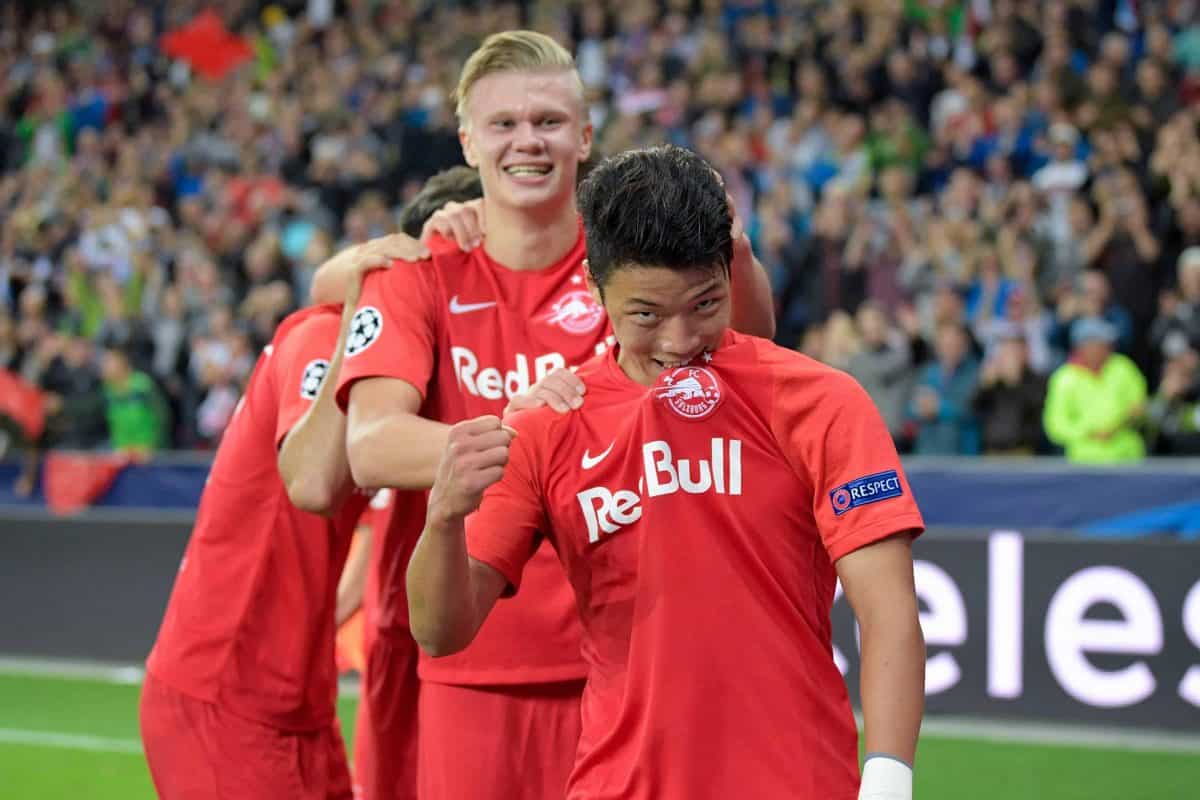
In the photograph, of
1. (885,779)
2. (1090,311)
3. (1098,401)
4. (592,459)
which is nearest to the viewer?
(885,779)

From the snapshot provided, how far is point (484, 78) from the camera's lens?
4016mm

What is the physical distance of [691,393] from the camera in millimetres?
2848

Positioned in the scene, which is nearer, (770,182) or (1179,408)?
(1179,408)

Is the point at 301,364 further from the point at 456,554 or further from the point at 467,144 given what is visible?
the point at 456,554

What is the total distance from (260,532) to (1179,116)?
10.2 metres

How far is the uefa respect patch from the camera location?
270 cm

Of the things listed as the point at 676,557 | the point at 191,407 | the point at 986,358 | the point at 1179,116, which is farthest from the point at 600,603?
the point at 191,407

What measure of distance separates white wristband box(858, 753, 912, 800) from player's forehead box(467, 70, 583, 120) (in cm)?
193

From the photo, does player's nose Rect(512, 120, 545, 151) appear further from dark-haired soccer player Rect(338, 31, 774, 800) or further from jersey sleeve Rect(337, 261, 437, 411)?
jersey sleeve Rect(337, 261, 437, 411)

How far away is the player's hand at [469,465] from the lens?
2.66 meters

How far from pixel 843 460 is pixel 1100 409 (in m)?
8.73

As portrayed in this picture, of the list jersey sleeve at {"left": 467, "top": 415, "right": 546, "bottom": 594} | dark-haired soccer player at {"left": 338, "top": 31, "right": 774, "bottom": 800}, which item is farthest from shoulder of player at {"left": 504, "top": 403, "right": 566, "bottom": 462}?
dark-haired soccer player at {"left": 338, "top": 31, "right": 774, "bottom": 800}

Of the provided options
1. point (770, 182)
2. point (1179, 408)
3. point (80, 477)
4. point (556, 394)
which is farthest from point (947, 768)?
point (80, 477)

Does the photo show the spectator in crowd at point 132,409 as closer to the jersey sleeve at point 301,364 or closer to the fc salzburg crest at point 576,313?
the jersey sleeve at point 301,364
